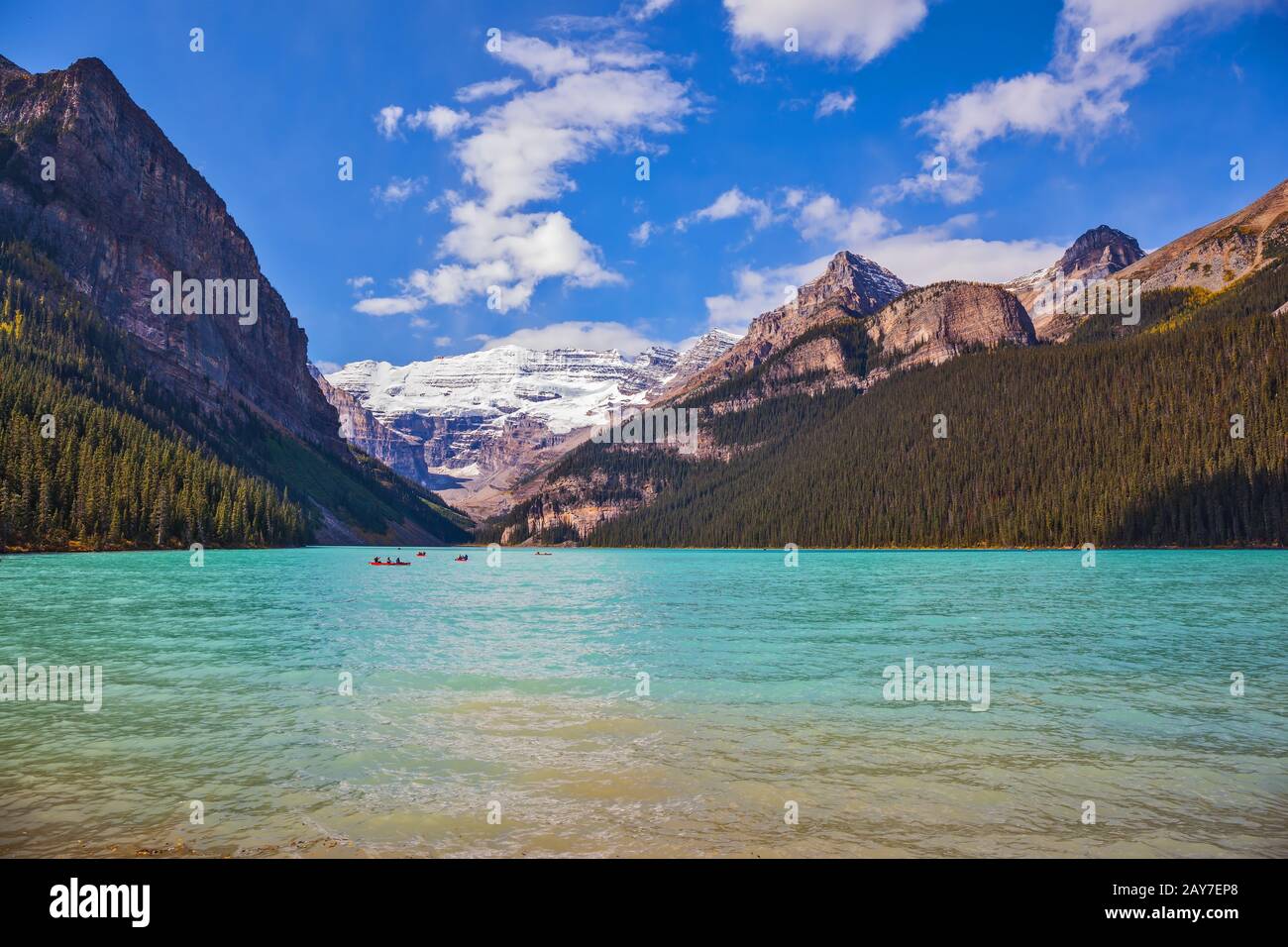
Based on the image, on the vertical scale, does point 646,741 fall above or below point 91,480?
below

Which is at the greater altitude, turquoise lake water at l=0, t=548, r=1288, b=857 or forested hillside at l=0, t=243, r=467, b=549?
forested hillside at l=0, t=243, r=467, b=549

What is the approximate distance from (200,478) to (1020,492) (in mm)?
203029

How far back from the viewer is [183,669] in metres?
29.8

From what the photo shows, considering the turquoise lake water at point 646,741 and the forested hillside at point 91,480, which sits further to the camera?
the forested hillside at point 91,480

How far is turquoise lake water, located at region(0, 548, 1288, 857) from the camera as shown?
526 inches

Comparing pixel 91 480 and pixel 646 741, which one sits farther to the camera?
pixel 91 480

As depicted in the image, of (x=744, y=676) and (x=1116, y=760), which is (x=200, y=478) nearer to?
(x=744, y=676)

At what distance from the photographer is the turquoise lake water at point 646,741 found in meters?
13.4

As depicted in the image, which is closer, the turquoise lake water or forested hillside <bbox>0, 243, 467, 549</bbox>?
the turquoise lake water

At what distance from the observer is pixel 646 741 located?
19875mm

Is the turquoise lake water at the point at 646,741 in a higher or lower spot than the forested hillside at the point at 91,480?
lower
